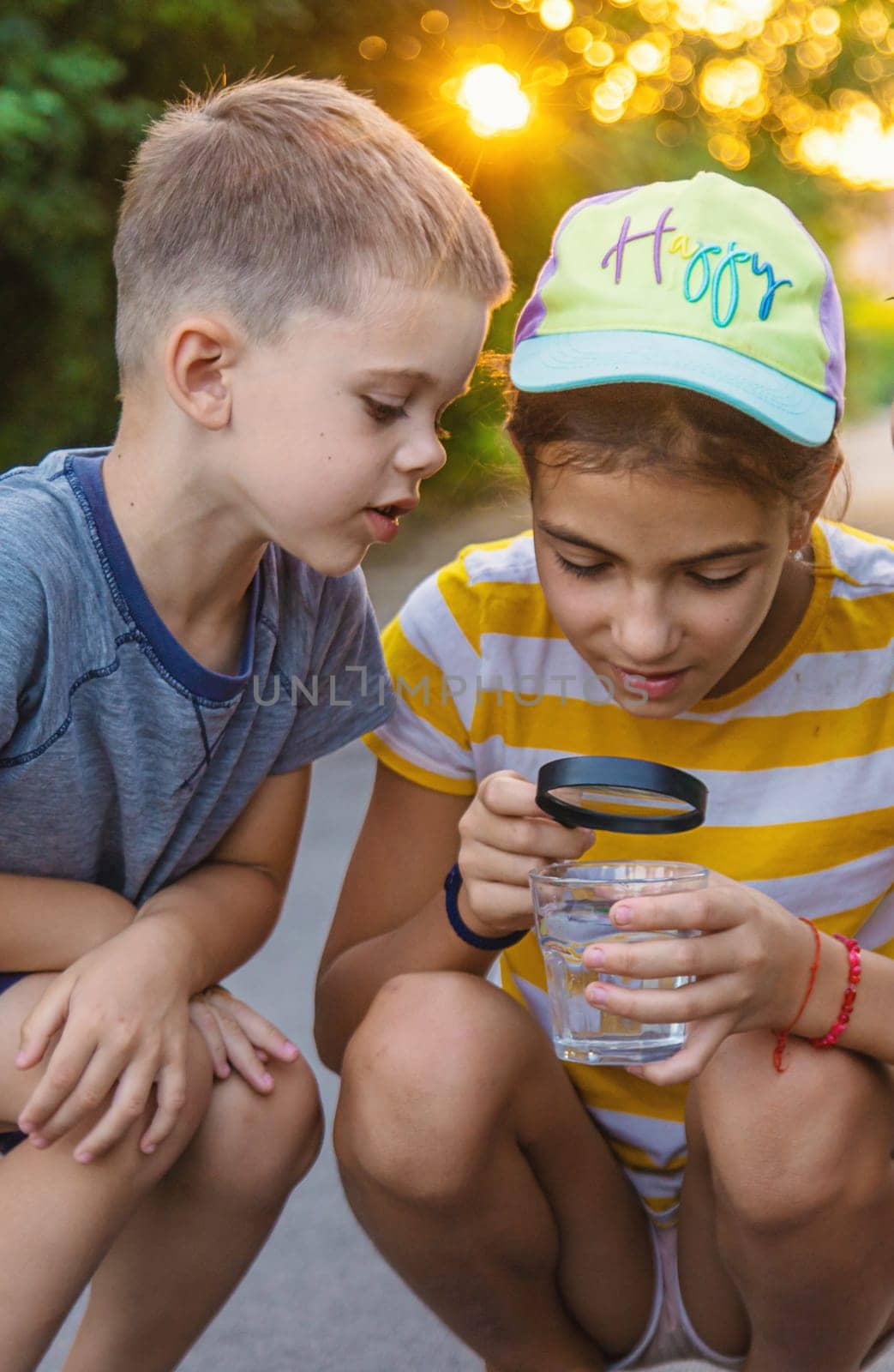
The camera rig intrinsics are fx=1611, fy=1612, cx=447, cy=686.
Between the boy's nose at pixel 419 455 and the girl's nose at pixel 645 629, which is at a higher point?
the boy's nose at pixel 419 455

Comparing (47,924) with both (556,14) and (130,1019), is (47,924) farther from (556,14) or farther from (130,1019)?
(556,14)

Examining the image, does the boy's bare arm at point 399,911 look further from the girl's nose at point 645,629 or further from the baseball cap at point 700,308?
the baseball cap at point 700,308

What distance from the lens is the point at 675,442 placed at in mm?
1554

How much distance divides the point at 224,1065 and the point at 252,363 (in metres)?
0.75

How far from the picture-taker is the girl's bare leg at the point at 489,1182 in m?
1.61

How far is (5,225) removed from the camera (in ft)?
13.6

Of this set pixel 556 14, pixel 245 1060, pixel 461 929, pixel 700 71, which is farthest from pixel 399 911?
pixel 700 71

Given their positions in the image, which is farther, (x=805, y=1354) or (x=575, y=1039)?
(x=805, y=1354)

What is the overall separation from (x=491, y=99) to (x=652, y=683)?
9.62 ft

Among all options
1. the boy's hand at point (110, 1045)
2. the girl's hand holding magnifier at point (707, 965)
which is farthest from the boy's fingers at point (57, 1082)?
the girl's hand holding magnifier at point (707, 965)

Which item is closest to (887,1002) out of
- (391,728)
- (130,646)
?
(391,728)

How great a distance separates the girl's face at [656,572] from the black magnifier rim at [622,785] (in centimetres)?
19

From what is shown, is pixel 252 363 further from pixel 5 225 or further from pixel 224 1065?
pixel 5 225

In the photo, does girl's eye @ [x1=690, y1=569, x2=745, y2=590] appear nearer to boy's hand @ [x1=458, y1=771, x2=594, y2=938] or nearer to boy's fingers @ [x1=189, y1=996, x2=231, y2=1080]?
boy's hand @ [x1=458, y1=771, x2=594, y2=938]
